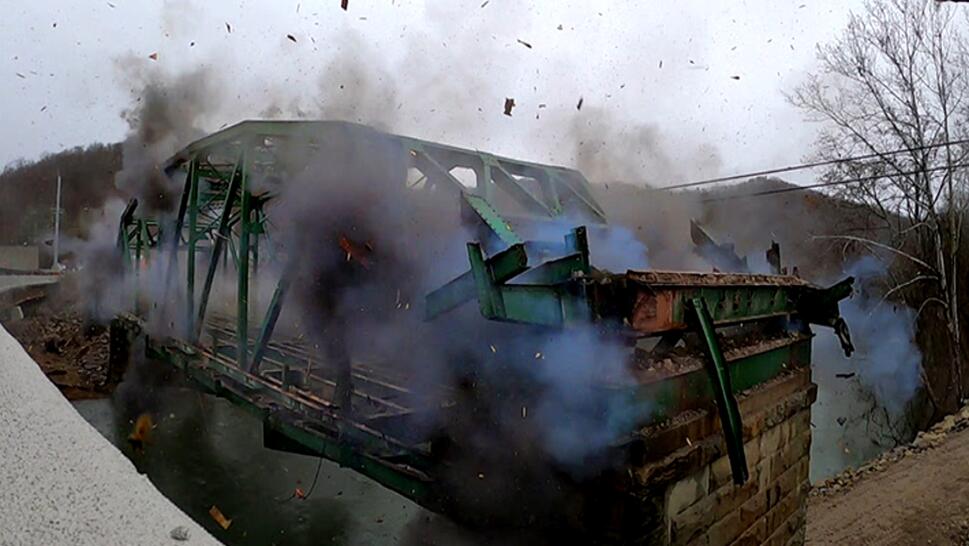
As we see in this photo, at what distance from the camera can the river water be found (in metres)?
6.06

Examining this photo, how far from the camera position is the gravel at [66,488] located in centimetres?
156

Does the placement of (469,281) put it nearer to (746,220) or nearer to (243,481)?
(243,481)

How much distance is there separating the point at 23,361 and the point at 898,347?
20.4 m

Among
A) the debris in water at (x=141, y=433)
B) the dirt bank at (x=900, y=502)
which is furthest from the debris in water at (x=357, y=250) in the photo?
the dirt bank at (x=900, y=502)

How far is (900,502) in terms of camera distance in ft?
27.3

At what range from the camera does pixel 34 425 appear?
2018mm

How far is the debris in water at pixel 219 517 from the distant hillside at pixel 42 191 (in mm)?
33919

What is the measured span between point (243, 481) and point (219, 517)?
1.03m

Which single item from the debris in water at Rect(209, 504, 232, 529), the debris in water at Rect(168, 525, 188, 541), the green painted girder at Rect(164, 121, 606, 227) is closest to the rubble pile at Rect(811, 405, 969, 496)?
the green painted girder at Rect(164, 121, 606, 227)

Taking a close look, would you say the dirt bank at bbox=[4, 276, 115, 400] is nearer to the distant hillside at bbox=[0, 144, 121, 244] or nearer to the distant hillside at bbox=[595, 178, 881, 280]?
the distant hillside at bbox=[595, 178, 881, 280]

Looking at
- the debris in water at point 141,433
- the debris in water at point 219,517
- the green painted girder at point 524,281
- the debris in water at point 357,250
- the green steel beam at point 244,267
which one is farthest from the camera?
the debris in water at point 141,433

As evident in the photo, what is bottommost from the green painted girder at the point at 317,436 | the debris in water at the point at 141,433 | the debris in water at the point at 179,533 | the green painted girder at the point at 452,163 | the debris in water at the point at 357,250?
the debris in water at the point at 141,433

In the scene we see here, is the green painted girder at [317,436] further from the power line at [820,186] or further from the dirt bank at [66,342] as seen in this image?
the power line at [820,186]

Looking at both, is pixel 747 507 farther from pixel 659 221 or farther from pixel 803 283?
pixel 659 221
